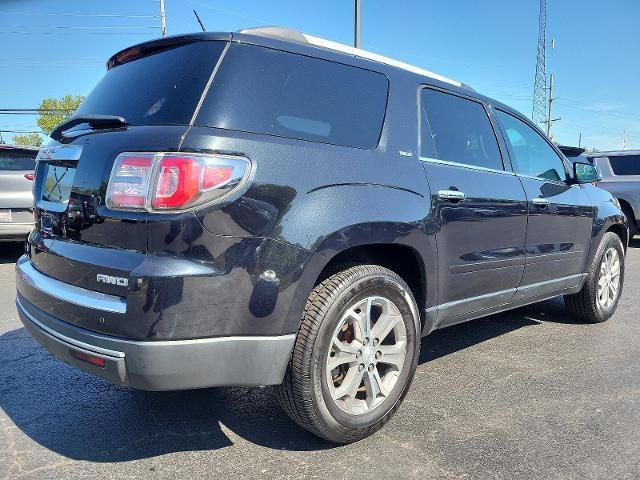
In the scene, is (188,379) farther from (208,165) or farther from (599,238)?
(599,238)

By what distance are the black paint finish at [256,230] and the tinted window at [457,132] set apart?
0.34 feet

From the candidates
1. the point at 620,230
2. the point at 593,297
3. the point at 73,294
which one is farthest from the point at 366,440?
the point at 620,230

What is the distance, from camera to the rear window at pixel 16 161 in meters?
6.99

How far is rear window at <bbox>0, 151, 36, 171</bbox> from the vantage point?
6988mm

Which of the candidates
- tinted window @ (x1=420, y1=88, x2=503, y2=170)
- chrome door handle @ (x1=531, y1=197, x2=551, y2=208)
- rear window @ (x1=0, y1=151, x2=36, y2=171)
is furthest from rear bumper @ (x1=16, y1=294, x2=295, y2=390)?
rear window @ (x1=0, y1=151, x2=36, y2=171)

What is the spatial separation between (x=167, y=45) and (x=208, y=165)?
2.78 feet

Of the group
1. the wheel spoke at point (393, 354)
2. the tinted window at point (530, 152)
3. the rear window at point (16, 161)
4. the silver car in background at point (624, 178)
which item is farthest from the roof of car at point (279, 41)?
the silver car in background at point (624, 178)

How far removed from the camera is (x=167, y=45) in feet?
8.32

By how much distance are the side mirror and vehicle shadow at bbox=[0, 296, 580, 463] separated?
10.2 feet

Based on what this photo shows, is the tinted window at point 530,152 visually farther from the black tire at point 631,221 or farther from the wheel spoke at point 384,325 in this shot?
the black tire at point 631,221

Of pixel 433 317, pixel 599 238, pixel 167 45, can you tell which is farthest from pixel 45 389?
pixel 599 238

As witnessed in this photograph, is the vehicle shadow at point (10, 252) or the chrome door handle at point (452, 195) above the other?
the chrome door handle at point (452, 195)

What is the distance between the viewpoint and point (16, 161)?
23.3 feet

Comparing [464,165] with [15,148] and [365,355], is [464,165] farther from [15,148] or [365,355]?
[15,148]
